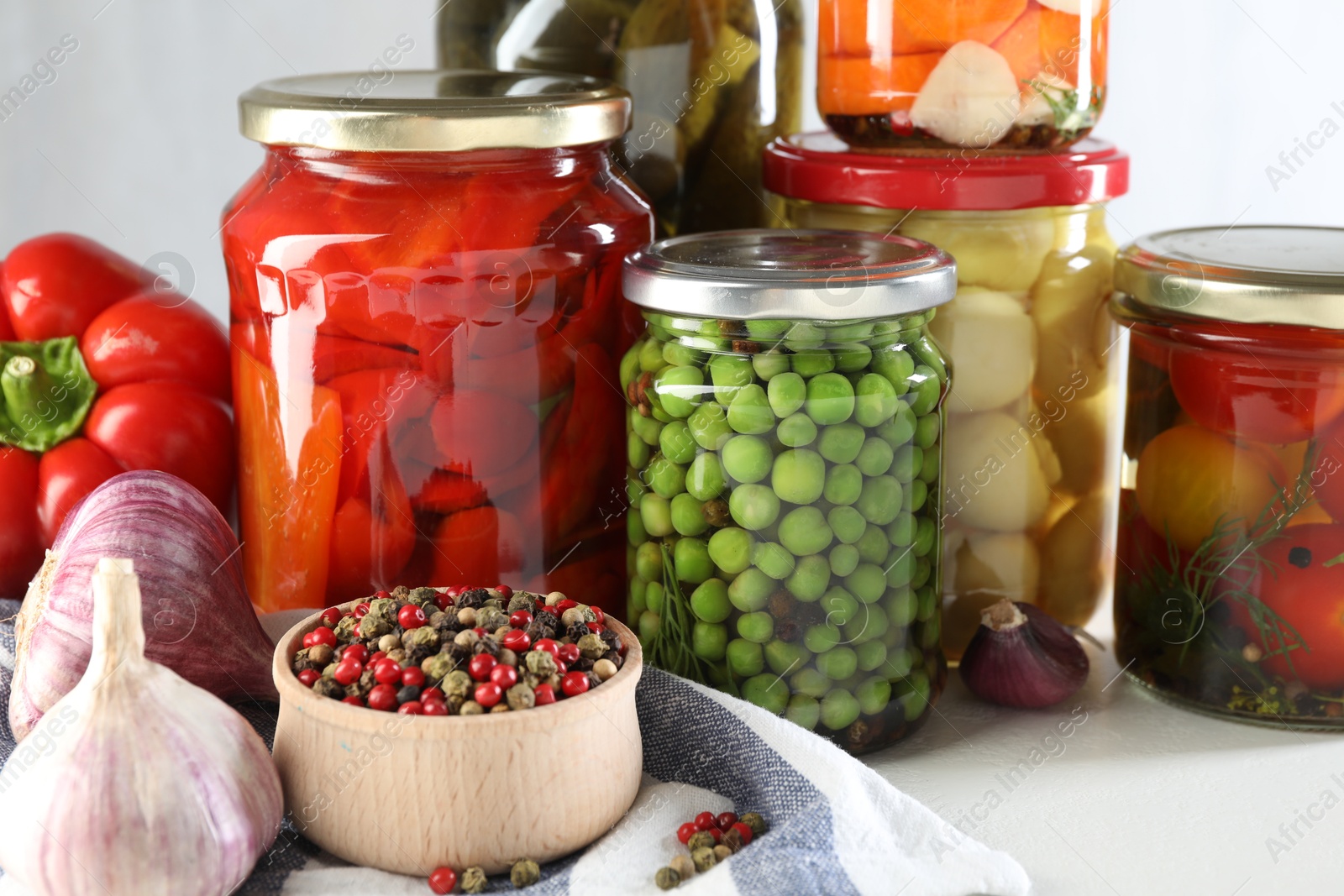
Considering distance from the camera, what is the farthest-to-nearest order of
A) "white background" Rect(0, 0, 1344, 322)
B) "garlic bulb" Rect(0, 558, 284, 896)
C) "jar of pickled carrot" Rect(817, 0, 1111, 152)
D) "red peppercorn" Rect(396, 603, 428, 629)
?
"white background" Rect(0, 0, 1344, 322), "jar of pickled carrot" Rect(817, 0, 1111, 152), "red peppercorn" Rect(396, 603, 428, 629), "garlic bulb" Rect(0, 558, 284, 896)

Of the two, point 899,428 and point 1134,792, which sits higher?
point 899,428

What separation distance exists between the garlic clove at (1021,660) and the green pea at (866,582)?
14 centimetres

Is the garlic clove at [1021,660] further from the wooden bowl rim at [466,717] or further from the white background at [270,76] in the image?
the white background at [270,76]

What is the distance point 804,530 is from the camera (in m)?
0.72

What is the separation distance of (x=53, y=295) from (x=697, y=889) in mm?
661

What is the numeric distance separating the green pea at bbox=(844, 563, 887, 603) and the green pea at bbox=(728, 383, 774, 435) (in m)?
0.10

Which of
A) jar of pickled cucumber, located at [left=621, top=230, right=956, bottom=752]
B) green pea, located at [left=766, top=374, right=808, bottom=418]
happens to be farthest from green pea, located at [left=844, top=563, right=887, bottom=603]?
green pea, located at [left=766, top=374, right=808, bottom=418]

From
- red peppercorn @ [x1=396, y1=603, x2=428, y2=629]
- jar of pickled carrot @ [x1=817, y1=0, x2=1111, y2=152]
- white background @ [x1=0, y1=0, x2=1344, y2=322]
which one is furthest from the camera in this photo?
white background @ [x1=0, y1=0, x2=1344, y2=322]

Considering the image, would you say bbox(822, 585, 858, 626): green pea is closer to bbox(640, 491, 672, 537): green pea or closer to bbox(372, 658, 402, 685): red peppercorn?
bbox(640, 491, 672, 537): green pea

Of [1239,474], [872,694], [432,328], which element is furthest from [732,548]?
[1239,474]

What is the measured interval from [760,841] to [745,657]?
0.44 feet

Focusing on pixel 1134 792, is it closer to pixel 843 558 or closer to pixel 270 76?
pixel 843 558

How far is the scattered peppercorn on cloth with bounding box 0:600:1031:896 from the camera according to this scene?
2.06ft

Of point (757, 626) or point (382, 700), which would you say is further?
point (757, 626)
